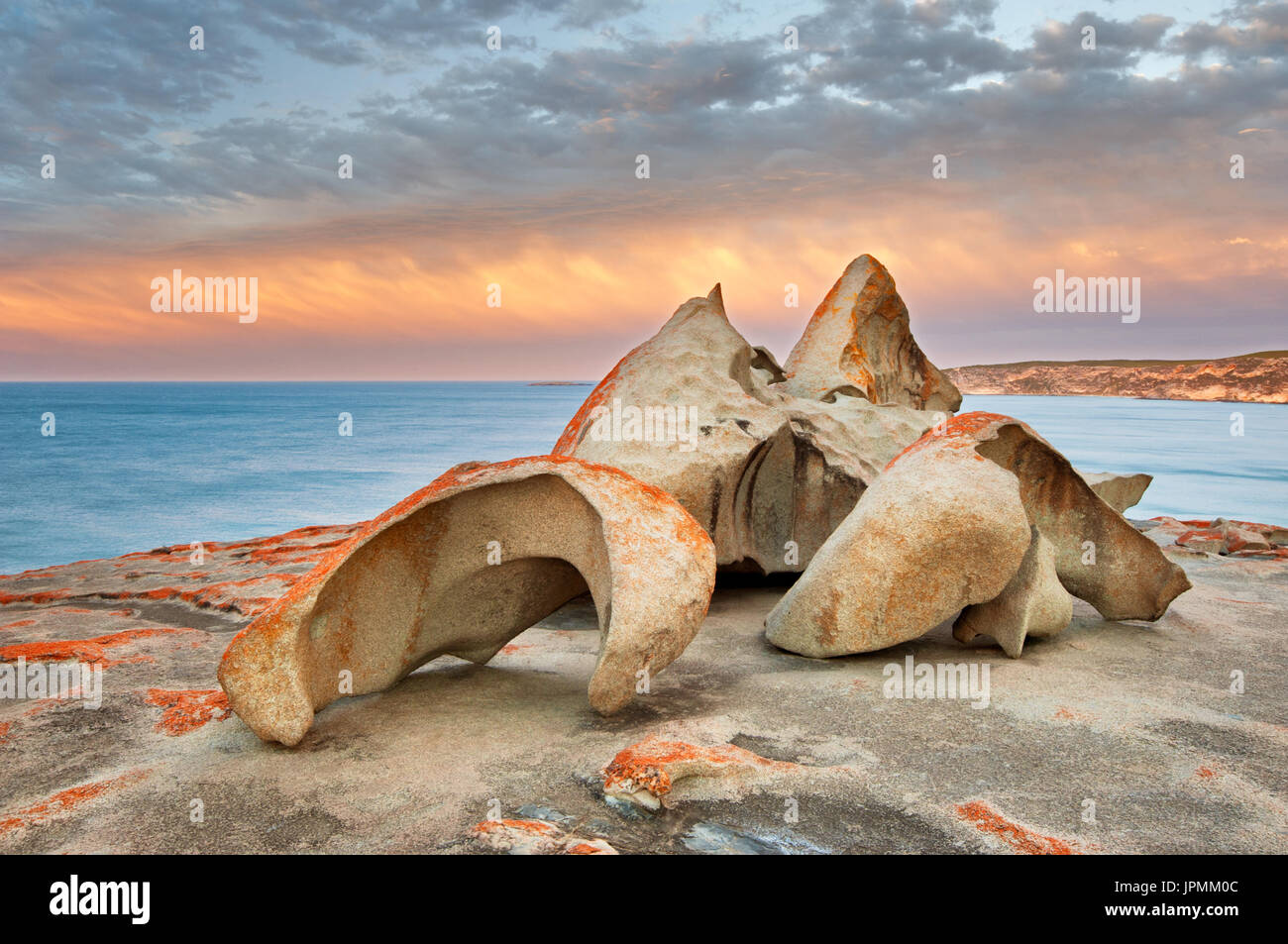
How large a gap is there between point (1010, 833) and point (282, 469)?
3080cm

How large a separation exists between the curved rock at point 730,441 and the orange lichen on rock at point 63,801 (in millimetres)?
3642

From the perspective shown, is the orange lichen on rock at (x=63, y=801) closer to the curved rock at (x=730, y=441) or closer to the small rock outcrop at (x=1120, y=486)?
the curved rock at (x=730, y=441)

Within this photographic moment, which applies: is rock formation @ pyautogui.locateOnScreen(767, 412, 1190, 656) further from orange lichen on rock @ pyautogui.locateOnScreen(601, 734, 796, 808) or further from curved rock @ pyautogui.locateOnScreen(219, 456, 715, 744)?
orange lichen on rock @ pyautogui.locateOnScreen(601, 734, 796, 808)

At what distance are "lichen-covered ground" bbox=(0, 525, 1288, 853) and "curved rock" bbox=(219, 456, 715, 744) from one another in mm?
246

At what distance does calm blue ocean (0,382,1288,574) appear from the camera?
62.3 feet

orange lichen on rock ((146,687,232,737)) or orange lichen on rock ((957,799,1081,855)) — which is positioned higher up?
orange lichen on rock ((146,687,232,737))

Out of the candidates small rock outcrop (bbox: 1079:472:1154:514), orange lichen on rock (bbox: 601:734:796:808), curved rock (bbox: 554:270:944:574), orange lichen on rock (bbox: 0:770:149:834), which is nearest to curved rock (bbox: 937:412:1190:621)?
curved rock (bbox: 554:270:944:574)

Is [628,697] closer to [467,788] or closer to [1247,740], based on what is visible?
[467,788]

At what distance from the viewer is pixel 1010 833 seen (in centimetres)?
302

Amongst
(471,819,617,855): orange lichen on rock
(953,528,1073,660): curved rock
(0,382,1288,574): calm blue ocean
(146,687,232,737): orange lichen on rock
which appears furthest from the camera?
(0,382,1288,574): calm blue ocean

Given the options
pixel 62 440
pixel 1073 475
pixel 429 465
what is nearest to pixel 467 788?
pixel 1073 475

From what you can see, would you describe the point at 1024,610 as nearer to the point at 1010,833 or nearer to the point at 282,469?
the point at 1010,833

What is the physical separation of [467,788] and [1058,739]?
8.44ft

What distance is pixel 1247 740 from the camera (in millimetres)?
3957
